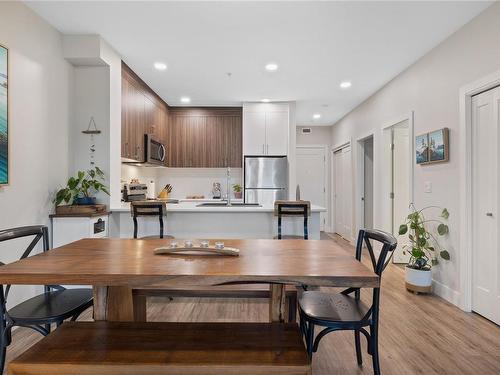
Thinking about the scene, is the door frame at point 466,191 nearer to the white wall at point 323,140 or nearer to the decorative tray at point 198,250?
the decorative tray at point 198,250

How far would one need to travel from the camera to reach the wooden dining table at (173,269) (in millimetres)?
1164

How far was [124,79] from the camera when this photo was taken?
376cm

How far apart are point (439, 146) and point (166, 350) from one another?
10.4 feet

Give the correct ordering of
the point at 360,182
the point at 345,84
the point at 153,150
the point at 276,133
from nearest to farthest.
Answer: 1. the point at 345,84
2. the point at 153,150
3. the point at 276,133
4. the point at 360,182

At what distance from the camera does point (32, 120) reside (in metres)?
2.69

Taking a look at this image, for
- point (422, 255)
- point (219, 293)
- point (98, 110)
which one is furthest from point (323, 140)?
point (219, 293)

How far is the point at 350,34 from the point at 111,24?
2241 mm

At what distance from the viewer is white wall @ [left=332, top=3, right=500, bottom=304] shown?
8.63ft

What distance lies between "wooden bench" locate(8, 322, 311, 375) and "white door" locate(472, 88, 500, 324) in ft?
7.00

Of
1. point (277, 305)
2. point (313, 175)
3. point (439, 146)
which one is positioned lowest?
point (277, 305)

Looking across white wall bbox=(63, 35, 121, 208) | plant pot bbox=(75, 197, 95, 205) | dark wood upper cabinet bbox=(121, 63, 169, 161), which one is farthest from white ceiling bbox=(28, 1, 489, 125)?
plant pot bbox=(75, 197, 95, 205)

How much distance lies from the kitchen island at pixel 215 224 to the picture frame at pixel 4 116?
1106 mm

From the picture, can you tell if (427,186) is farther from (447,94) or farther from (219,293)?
(219,293)

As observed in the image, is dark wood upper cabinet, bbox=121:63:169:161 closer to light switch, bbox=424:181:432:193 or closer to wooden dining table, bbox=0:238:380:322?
wooden dining table, bbox=0:238:380:322
